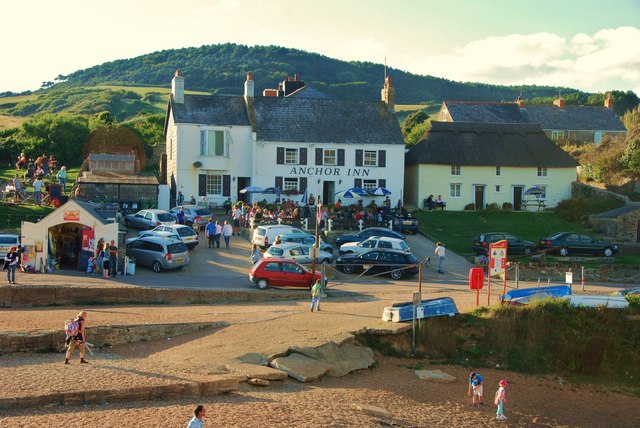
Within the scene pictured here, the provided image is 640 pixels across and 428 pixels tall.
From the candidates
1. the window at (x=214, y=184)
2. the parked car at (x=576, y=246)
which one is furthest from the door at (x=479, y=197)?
the window at (x=214, y=184)

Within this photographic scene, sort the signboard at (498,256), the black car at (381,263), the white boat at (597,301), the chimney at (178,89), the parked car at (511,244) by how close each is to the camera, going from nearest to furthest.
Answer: the signboard at (498,256) < the white boat at (597,301) < the black car at (381,263) < the parked car at (511,244) < the chimney at (178,89)

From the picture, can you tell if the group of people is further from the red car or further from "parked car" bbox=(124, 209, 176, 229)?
"parked car" bbox=(124, 209, 176, 229)

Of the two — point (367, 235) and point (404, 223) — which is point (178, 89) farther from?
point (367, 235)

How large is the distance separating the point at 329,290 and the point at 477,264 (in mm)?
9448

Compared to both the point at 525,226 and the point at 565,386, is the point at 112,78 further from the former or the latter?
the point at 565,386

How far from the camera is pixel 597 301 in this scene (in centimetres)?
3150

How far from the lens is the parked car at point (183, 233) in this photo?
39531 mm

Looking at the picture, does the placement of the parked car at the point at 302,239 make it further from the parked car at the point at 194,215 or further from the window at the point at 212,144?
the window at the point at 212,144

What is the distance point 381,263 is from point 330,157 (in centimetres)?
1717

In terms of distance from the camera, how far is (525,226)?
49844 millimetres

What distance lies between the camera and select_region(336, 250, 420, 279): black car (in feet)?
121

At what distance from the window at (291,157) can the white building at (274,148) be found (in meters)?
0.06

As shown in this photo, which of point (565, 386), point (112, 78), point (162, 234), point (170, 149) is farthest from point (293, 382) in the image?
point (112, 78)

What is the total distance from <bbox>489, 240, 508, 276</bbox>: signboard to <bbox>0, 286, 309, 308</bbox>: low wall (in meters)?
7.44
